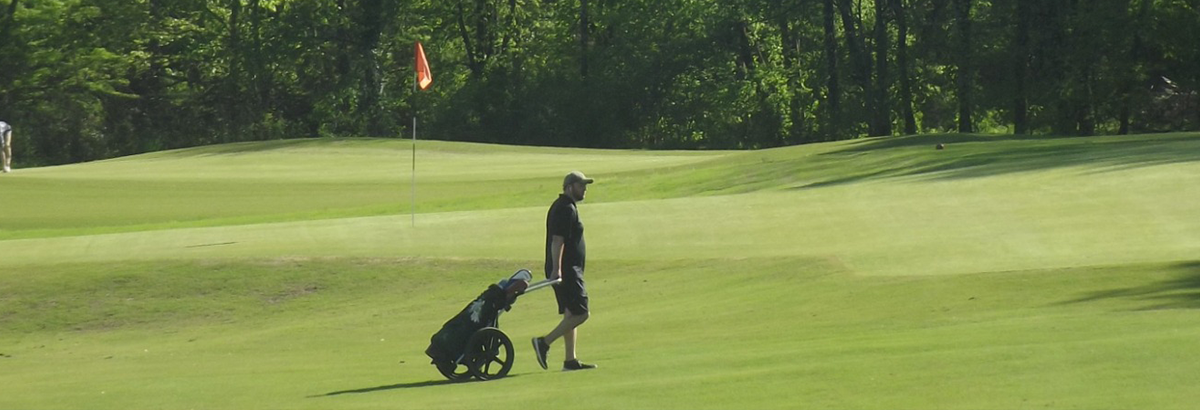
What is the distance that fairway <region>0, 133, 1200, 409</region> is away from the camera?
1079cm

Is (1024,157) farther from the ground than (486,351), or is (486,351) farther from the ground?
(1024,157)

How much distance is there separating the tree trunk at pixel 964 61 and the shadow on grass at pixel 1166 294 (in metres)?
41.7

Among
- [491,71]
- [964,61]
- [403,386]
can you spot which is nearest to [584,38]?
[491,71]

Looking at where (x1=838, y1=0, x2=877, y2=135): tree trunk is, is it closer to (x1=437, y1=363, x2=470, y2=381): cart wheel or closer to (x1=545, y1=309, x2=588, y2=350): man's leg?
(x1=545, y1=309, x2=588, y2=350): man's leg

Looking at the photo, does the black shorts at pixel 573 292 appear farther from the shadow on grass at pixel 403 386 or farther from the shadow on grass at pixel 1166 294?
the shadow on grass at pixel 1166 294

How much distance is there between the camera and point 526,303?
18.7m

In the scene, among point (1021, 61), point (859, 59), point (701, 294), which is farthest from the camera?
point (859, 59)

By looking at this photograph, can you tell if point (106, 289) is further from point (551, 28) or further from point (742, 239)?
point (551, 28)

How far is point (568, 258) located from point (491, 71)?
54713 mm

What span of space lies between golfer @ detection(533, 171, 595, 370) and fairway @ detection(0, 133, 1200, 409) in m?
0.32

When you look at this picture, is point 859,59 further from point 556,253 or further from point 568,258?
point 556,253

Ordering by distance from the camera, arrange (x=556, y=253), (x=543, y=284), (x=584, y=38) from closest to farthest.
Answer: (x=543, y=284), (x=556, y=253), (x=584, y=38)

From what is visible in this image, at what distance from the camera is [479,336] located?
41.0ft

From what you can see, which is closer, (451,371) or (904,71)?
(451,371)
